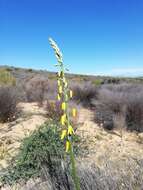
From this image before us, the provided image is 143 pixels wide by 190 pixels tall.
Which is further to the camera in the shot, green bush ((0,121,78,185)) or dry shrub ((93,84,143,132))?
dry shrub ((93,84,143,132))

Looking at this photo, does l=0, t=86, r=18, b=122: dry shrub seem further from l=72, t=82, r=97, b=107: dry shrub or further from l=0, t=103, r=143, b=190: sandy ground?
l=72, t=82, r=97, b=107: dry shrub

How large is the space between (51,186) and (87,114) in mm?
7122

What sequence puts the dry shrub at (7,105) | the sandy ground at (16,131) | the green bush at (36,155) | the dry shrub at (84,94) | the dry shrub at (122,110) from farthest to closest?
the dry shrub at (84,94) < the dry shrub at (7,105) < the dry shrub at (122,110) < the sandy ground at (16,131) < the green bush at (36,155)

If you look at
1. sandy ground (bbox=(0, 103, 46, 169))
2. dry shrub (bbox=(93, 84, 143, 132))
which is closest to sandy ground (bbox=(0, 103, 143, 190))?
sandy ground (bbox=(0, 103, 46, 169))

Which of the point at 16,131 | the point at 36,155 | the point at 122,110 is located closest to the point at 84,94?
the point at 122,110

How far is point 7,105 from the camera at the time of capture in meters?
8.96

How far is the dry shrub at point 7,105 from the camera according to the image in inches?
345

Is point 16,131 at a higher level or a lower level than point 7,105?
lower

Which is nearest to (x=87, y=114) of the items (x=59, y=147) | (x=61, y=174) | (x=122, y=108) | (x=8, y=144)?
(x=122, y=108)

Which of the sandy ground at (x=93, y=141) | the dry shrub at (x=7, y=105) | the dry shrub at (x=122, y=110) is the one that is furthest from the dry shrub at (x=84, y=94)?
the dry shrub at (x=7, y=105)

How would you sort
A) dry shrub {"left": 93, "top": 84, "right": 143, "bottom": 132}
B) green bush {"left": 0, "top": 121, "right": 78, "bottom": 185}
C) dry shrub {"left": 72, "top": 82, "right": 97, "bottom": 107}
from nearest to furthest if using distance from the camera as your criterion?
green bush {"left": 0, "top": 121, "right": 78, "bottom": 185} → dry shrub {"left": 93, "top": 84, "right": 143, "bottom": 132} → dry shrub {"left": 72, "top": 82, "right": 97, "bottom": 107}

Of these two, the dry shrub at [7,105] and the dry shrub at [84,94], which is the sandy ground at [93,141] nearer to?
the dry shrub at [7,105]

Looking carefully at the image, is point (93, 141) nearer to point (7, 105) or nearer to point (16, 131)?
point (16, 131)

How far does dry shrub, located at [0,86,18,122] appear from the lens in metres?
8.76
